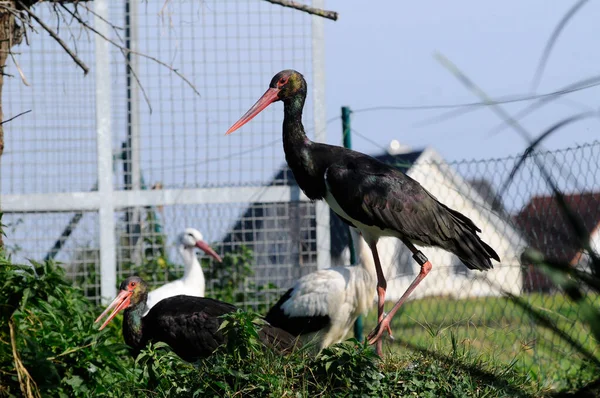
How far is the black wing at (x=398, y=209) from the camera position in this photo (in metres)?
5.25

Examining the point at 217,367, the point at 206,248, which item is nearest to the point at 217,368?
the point at 217,367

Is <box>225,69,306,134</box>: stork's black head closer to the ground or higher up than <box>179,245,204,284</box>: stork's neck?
higher up

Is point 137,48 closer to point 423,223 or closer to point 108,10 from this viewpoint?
point 108,10

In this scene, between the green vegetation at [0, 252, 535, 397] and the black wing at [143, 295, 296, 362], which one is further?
the black wing at [143, 295, 296, 362]

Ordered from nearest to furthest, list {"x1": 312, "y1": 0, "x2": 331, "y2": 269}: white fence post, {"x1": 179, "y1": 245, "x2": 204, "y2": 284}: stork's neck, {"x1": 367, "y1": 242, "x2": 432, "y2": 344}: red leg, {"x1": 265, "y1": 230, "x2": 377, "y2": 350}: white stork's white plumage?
{"x1": 367, "y1": 242, "x2": 432, "y2": 344}: red leg, {"x1": 265, "y1": 230, "x2": 377, "y2": 350}: white stork's white plumage, {"x1": 312, "y1": 0, "x2": 331, "y2": 269}: white fence post, {"x1": 179, "y1": 245, "x2": 204, "y2": 284}: stork's neck

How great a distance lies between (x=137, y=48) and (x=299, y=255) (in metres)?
2.18

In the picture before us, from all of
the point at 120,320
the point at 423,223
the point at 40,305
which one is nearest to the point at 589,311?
the point at 40,305

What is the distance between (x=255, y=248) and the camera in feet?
25.4

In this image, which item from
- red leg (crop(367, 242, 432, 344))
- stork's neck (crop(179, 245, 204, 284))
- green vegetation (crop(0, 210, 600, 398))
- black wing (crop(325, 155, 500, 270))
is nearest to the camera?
green vegetation (crop(0, 210, 600, 398))

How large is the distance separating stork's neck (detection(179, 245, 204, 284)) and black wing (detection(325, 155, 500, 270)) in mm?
2459

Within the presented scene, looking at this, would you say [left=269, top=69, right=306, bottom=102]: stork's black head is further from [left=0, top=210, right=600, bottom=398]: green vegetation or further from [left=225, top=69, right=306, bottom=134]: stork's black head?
[left=0, top=210, right=600, bottom=398]: green vegetation

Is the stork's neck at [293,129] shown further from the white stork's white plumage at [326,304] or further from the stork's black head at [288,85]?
the white stork's white plumage at [326,304]

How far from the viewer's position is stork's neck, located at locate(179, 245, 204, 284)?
7.44 metres

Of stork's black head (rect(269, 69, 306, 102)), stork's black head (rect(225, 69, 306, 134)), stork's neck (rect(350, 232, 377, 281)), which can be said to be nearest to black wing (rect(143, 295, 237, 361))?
stork's black head (rect(225, 69, 306, 134))
